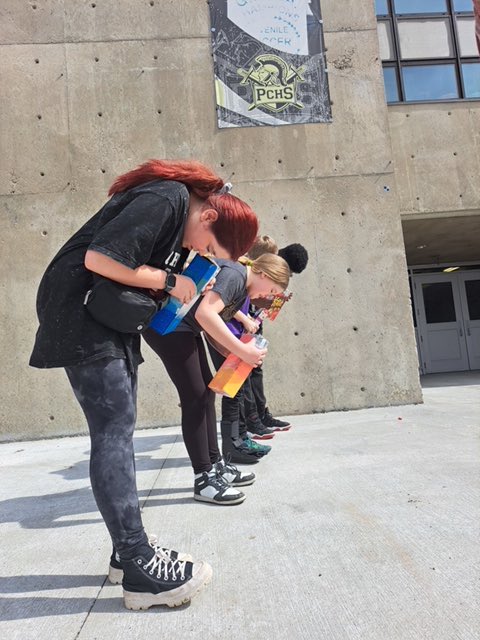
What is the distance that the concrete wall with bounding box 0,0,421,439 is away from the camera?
5.21 m

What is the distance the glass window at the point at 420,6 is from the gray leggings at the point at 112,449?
7885mm

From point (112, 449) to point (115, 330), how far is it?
14.7 inches

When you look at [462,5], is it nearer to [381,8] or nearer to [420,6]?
[420,6]

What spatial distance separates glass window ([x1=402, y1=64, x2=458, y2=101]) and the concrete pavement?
5.35m

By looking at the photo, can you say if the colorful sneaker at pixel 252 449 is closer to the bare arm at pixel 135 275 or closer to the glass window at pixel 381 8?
the bare arm at pixel 135 275

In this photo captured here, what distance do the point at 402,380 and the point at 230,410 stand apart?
9.52 ft

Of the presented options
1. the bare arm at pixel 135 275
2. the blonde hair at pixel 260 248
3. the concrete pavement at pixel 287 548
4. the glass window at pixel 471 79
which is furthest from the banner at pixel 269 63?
the bare arm at pixel 135 275

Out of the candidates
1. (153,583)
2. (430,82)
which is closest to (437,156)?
(430,82)

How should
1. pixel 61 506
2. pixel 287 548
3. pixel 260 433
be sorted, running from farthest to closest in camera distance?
pixel 260 433 < pixel 61 506 < pixel 287 548

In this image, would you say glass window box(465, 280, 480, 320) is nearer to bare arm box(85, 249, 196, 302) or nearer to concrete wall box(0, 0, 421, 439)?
concrete wall box(0, 0, 421, 439)

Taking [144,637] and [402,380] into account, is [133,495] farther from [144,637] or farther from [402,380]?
[402,380]

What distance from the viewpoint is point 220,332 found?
6.68 ft

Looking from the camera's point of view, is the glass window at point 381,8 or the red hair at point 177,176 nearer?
the red hair at point 177,176

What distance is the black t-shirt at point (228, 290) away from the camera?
227 centimetres
